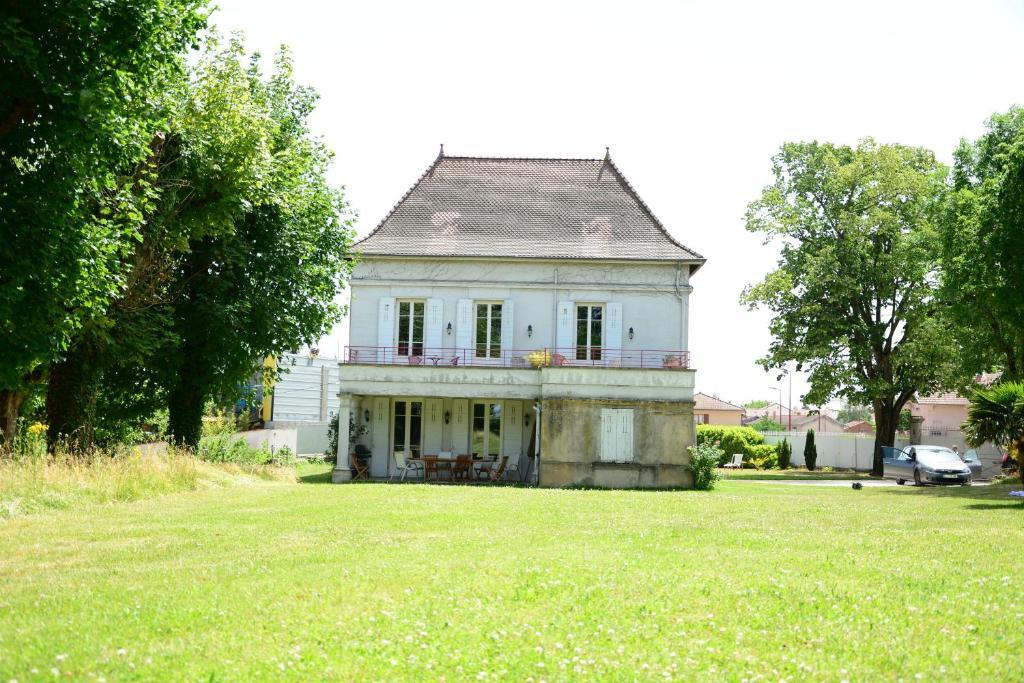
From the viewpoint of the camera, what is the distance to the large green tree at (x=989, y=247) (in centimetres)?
2625

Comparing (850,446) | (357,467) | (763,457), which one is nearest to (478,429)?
(357,467)

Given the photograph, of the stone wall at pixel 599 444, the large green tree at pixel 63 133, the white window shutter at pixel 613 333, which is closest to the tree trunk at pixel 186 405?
the stone wall at pixel 599 444

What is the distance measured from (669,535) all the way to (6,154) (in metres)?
10.6

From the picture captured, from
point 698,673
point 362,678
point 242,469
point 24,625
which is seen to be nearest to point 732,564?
point 698,673

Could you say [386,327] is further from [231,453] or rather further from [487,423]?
[231,453]

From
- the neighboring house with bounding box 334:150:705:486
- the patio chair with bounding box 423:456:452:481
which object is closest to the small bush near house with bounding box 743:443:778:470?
the neighboring house with bounding box 334:150:705:486

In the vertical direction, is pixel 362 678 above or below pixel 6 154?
below

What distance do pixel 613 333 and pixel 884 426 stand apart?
1769 centimetres

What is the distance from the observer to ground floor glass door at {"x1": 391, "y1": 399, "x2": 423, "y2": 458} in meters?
33.8

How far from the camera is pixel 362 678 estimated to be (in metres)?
6.68

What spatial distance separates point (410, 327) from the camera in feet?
111

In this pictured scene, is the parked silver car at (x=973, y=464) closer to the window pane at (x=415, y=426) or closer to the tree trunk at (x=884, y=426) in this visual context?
the tree trunk at (x=884, y=426)

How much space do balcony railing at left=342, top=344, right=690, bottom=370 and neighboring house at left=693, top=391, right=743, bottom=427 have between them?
66590 millimetres

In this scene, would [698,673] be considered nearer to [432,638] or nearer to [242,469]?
[432,638]
